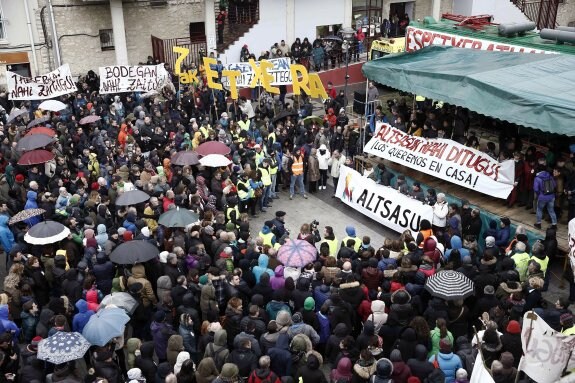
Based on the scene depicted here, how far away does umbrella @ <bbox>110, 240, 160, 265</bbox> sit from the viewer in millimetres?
9914

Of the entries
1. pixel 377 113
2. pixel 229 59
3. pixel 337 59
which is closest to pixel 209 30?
pixel 229 59

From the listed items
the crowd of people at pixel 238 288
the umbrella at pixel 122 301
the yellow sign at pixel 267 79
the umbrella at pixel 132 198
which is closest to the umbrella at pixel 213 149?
the crowd of people at pixel 238 288

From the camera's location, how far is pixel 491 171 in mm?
13773

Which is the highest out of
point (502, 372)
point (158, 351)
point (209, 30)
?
point (209, 30)

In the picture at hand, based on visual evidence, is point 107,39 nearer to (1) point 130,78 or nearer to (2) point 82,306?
(1) point 130,78

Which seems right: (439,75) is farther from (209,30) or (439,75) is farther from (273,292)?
(209,30)

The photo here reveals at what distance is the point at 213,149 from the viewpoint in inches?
584

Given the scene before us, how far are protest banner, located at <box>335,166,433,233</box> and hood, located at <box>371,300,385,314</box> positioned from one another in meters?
4.66

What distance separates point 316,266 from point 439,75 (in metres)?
6.96

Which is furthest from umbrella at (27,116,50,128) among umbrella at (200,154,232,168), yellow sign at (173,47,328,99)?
umbrella at (200,154,232,168)

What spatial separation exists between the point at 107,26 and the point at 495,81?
59.5 feet

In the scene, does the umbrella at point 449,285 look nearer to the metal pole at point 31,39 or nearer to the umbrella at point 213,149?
the umbrella at point 213,149

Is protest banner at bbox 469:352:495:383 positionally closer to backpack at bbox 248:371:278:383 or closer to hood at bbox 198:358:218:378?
backpack at bbox 248:371:278:383

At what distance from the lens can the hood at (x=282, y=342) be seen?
8125 mm
